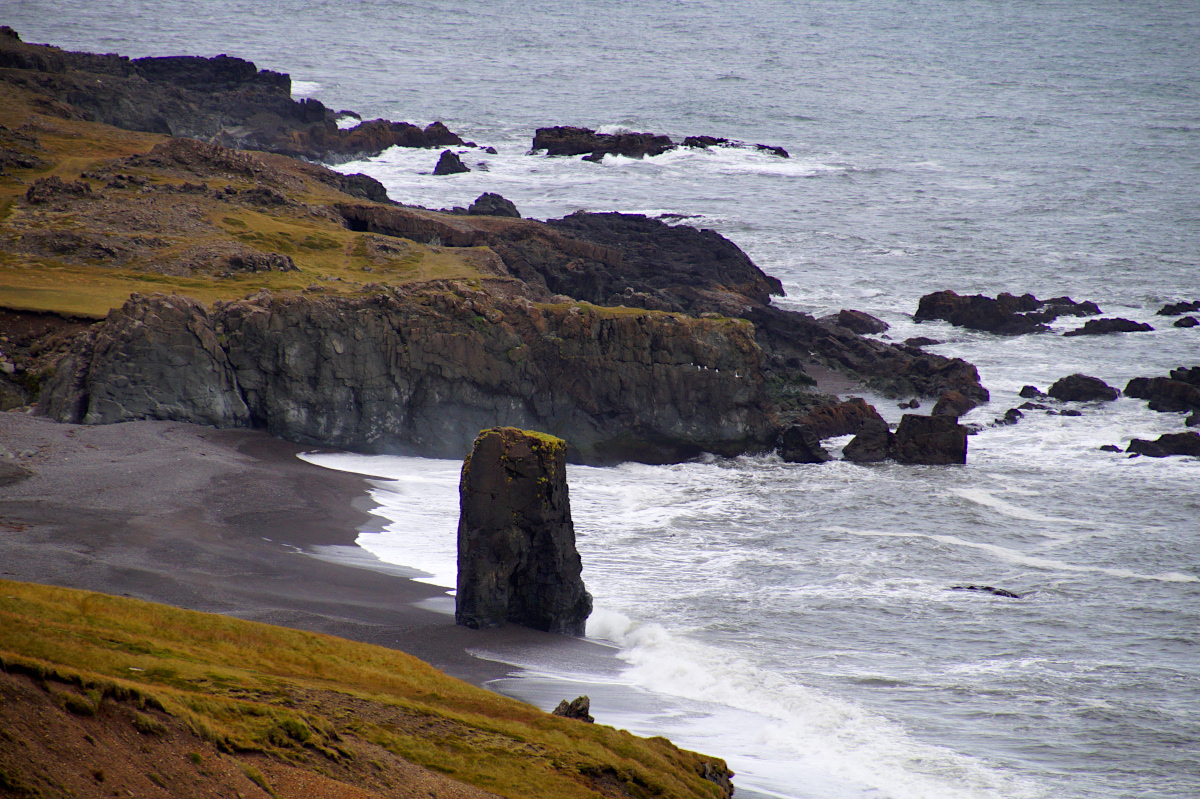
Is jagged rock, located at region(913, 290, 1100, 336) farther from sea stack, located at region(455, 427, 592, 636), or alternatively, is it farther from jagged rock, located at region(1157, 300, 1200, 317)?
sea stack, located at region(455, 427, 592, 636)

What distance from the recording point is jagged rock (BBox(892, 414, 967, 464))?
23.8 m

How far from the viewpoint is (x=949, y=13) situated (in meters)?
121

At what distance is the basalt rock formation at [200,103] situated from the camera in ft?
148

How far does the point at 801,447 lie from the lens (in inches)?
933

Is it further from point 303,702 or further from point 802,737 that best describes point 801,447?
point 303,702

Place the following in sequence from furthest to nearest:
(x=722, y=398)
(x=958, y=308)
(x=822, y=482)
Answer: (x=958, y=308), (x=722, y=398), (x=822, y=482)

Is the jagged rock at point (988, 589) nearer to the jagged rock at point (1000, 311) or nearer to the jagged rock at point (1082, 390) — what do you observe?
the jagged rock at point (1082, 390)

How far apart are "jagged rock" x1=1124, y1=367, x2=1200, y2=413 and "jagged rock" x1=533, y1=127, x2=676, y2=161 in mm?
39754

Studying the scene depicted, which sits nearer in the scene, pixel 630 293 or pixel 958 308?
pixel 630 293

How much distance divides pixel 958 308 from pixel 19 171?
108 feet

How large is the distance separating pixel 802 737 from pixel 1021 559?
9255 millimetres

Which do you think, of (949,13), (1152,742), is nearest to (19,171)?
(1152,742)

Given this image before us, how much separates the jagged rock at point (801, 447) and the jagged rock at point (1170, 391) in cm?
1150

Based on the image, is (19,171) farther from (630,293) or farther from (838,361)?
(838,361)
